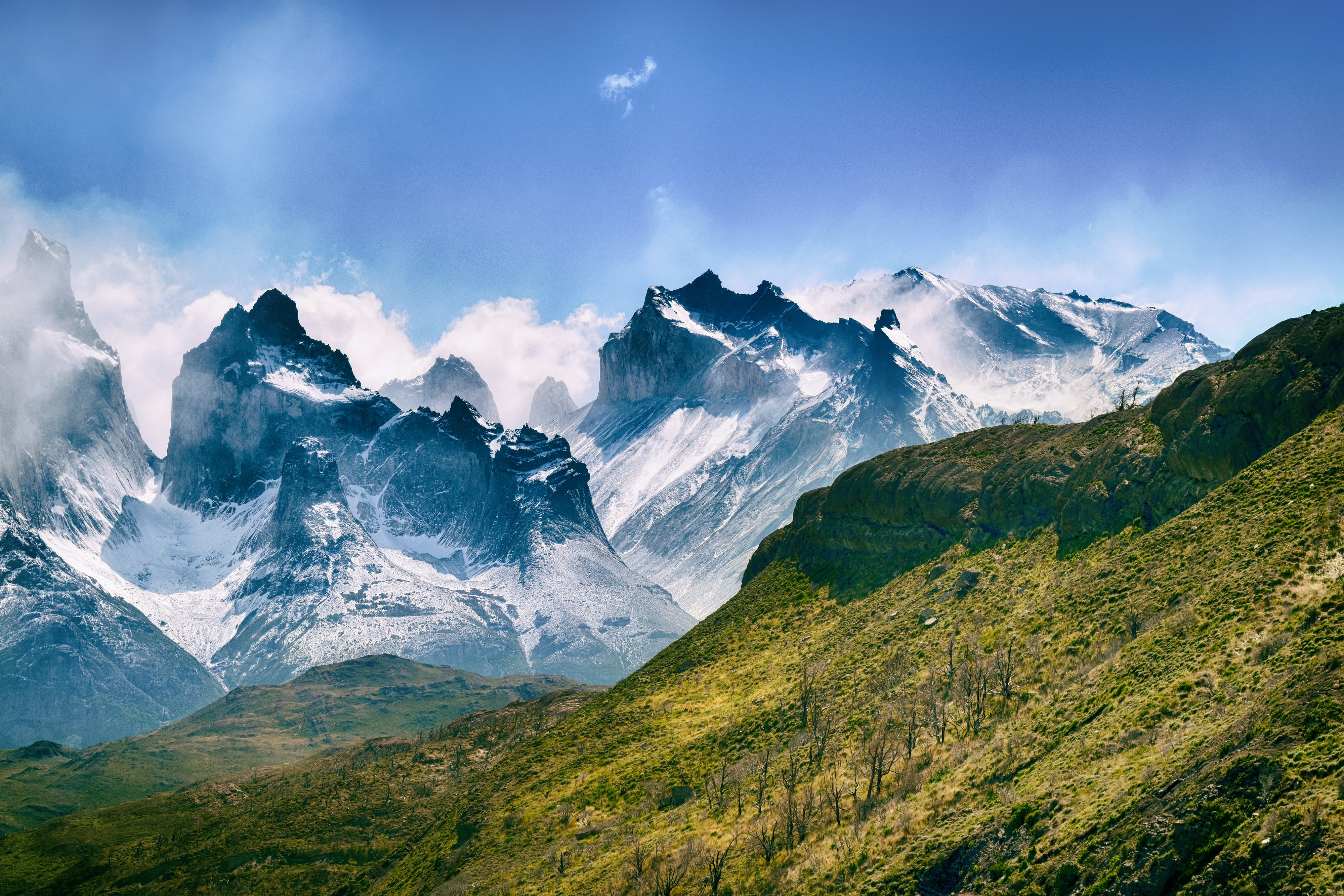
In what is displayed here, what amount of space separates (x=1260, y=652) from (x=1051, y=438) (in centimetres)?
4513

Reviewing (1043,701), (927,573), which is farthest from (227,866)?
(1043,701)

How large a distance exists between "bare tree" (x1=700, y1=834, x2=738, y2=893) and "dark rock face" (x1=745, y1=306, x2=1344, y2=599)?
32.0 meters

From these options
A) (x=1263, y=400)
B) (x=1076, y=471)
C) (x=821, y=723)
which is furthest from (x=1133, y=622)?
(x=1076, y=471)

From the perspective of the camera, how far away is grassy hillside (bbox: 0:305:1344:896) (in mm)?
26328

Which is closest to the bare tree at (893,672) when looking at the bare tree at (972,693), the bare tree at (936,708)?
the bare tree at (936,708)

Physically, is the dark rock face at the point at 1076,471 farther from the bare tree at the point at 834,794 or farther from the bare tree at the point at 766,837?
the bare tree at the point at 766,837

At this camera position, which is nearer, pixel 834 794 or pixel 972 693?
pixel 834 794

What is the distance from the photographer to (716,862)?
4231 centimetres

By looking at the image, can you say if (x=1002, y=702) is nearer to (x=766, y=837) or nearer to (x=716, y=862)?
(x=766, y=837)

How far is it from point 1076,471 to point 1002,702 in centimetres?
2618

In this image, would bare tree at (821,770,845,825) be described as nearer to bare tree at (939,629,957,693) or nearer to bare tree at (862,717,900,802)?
bare tree at (862,717,900,802)

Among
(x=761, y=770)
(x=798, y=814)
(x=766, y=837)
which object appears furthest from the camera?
(x=761, y=770)

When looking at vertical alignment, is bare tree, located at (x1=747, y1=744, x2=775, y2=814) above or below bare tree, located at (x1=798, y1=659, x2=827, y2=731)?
below

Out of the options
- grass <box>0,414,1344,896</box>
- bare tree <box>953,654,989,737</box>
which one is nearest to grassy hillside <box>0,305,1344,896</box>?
grass <box>0,414,1344,896</box>
